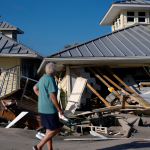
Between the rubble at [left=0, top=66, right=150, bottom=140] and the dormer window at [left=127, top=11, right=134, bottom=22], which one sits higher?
the dormer window at [left=127, top=11, right=134, bottom=22]

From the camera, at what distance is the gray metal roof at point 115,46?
9.13 m

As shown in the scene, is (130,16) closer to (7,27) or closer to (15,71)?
(15,71)

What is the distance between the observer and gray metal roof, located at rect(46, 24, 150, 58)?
30.0 feet

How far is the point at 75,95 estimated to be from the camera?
9047 millimetres

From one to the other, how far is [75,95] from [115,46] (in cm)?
323

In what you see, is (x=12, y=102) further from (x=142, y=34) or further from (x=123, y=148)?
(x=142, y=34)

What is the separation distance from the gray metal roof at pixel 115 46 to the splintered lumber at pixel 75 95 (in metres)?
1.26

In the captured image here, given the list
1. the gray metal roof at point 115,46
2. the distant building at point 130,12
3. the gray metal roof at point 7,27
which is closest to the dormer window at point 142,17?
the distant building at point 130,12

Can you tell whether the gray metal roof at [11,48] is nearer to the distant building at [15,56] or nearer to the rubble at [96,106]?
the distant building at [15,56]

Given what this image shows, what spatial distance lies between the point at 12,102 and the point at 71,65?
3368mm

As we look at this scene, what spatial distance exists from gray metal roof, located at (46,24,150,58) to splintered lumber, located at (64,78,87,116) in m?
1.26

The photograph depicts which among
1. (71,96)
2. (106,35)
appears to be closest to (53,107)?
(71,96)

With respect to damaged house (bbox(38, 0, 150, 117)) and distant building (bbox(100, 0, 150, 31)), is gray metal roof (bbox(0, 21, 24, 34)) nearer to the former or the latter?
distant building (bbox(100, 0, 150, 31))

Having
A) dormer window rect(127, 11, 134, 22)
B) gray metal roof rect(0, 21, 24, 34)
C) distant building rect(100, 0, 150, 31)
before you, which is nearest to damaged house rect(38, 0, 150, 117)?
distant building rect(100, 0, 150, 31)
